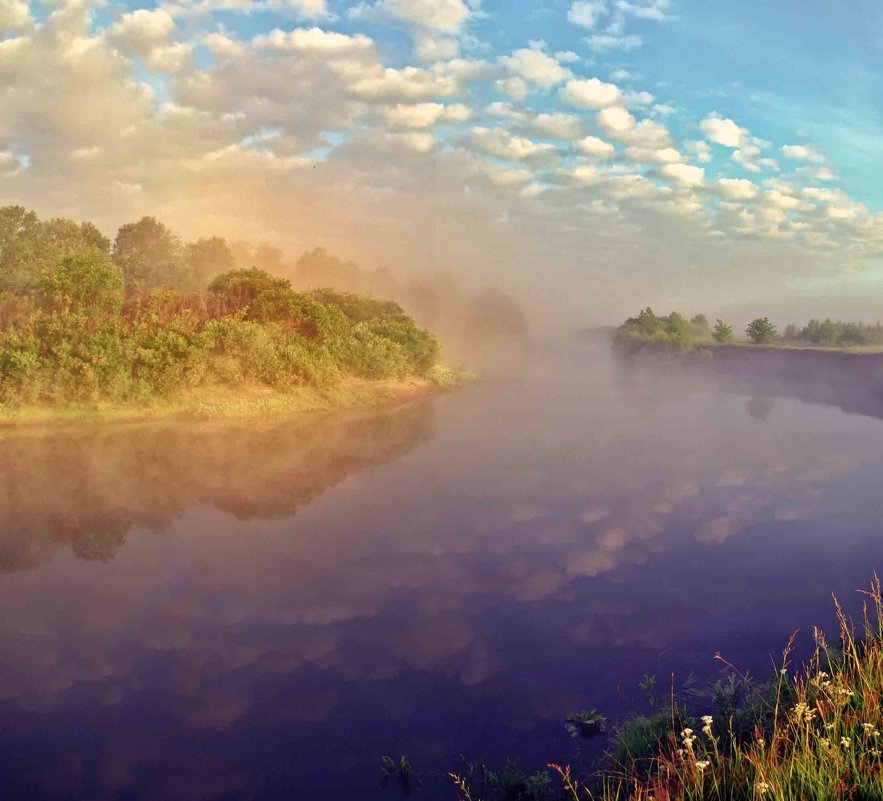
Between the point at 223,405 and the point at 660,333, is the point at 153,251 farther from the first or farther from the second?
the point at 660,333

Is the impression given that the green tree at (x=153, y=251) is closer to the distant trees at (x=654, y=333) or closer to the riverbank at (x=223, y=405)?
the riverbank at (x=223, y=405)

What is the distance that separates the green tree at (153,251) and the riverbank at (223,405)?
48.7 m

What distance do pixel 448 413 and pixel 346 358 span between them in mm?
9522

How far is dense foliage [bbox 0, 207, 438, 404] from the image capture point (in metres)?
33.7

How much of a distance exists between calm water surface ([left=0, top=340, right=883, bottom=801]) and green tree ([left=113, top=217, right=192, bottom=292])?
2302 inches

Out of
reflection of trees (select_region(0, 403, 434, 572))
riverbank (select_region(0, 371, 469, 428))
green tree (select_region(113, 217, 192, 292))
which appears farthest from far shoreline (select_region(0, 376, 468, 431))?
green tree (select_region(113, 217, 192, 292))

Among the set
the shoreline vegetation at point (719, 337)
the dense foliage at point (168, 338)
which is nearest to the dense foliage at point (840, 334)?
the shoreline vegetation at point (719, 337)

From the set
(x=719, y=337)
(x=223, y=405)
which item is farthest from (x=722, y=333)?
(x=223, y=405)

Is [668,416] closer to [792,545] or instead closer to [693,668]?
[792,545]

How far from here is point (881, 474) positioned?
90.9ft

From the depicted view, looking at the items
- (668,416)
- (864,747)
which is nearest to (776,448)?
(668,416)

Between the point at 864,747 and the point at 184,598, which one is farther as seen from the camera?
the point at 184,598

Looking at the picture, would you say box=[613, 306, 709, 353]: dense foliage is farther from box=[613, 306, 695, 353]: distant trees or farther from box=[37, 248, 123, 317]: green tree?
box=[37, 248, 123, 317]: green tree

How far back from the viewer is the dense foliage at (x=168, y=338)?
110 feet
